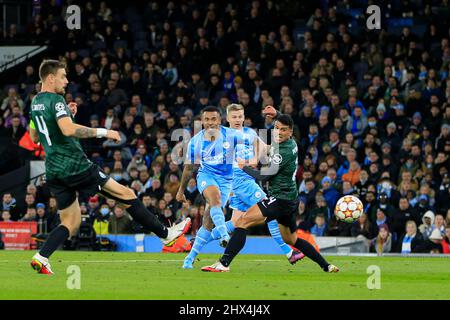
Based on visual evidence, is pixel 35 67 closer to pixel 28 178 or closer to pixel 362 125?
pixel 28 178

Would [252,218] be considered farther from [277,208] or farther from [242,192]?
[242,192]

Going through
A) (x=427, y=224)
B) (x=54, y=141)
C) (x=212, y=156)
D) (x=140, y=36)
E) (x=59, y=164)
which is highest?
(x=140, y=36)

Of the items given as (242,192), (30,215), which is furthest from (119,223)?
(242,192)

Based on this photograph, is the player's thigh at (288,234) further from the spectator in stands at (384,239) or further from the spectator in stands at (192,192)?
the spectator in stands at (192,192)

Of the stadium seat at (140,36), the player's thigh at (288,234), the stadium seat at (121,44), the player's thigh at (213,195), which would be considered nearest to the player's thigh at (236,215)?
the player's thigh at (213,195)

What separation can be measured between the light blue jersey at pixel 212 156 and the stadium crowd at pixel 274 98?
285 inches

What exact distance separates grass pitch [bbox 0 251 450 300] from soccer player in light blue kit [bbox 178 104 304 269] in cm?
31

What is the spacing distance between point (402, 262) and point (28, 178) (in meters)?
13.7

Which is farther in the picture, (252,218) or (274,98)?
(274,98)

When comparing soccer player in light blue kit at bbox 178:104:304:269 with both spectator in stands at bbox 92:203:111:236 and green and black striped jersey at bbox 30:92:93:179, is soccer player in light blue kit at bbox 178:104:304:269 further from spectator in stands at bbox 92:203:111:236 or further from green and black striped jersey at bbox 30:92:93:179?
spectator in stands at bbox 92:203:111:236

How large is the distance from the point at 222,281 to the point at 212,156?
422cm

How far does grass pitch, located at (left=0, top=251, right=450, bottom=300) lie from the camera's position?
12.1 m

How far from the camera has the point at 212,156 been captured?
17875 mm

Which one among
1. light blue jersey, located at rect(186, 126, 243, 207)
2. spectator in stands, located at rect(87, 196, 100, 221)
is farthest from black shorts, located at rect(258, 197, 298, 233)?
spectator in stands, located at rect(87, 196, 100, 221)
